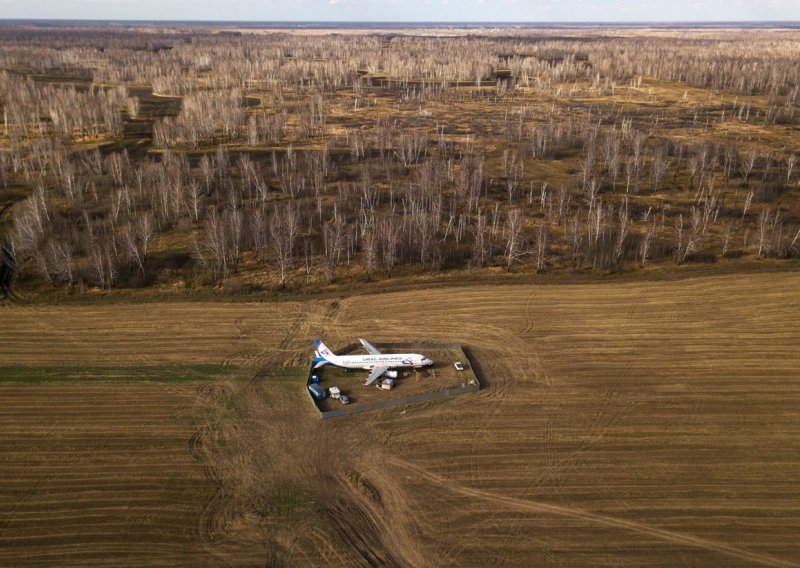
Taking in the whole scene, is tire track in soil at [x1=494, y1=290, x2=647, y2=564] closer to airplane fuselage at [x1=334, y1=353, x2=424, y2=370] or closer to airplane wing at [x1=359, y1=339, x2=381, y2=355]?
airplane fuselage at [x1=334, y1=353, x2=424, y2=370]

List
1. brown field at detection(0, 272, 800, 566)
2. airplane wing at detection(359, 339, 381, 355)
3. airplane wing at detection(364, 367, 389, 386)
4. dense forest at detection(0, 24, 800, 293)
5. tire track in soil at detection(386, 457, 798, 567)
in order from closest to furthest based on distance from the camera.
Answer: tire track in soil at detection(386, 457, 798, 567) < brown field at detection(0, 272, 800, 566) < airplane wing at detection(364, 367, 389, 386) < airplane wing at detection(359, 339, 381, 355) < dense forest at detection(0, 24, 800, 293)

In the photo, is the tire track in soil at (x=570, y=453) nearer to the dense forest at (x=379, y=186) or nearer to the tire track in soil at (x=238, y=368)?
the tire track in soil at (x=238, y=368)

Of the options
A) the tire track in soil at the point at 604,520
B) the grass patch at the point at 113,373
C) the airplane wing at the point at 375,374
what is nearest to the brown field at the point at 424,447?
the tire track in soil at the point at 604,520

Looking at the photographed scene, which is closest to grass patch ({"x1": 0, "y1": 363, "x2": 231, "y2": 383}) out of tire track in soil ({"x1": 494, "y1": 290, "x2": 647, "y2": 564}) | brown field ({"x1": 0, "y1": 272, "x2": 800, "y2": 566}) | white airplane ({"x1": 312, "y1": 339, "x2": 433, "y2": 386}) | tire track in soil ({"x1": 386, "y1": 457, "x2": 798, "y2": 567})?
brown field ({"x1": 0, "y1": 272, "x2": 800, "y2": 566})

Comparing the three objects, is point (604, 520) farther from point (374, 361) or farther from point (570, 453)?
point (374, 361)

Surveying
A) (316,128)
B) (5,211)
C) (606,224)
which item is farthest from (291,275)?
(316,128)

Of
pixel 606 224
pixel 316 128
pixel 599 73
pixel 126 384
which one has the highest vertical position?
pixel 599 73

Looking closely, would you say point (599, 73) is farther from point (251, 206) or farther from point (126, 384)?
point (126, 384)
